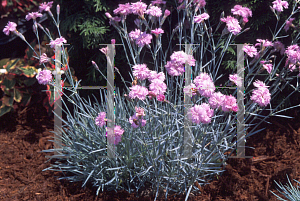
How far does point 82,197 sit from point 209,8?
2.13m

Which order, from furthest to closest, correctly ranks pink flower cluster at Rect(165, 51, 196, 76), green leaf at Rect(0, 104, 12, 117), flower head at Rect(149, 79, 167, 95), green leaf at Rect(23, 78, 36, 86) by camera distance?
green leaf at Rect(23, 78, 36, 86)
green leaf at Rect(0, 104, 12, 117)
pink flower cluster at Rect(165, 51, 196, 76)
flower head at Rect(149, 79, 167, 95)

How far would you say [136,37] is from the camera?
76.5 inches

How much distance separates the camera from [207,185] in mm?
2178


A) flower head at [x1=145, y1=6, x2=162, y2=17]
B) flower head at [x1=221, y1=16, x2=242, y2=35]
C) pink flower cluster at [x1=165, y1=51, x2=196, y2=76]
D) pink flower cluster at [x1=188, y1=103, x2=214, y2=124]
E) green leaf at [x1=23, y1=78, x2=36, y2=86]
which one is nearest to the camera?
pink flower cluster at [x1=188, y1=103, x2=214, y2=124]

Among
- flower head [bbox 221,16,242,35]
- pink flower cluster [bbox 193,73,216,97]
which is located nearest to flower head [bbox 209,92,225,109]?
pink flower cluster [bbox 193,73,216,97]

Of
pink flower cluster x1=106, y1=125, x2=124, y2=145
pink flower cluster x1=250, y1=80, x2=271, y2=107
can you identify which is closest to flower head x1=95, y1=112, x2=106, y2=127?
pink flower cluster x1=106, y1=125, x2=124, y2=145

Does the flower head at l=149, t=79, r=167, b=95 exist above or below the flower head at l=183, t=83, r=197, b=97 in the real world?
above

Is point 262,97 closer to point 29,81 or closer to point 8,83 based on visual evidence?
point 29,81

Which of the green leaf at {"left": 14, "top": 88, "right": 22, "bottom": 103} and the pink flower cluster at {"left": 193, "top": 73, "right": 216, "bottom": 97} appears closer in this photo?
the pink flower cluster at {"left": 193, "top": 73, "right": 216, "bottom": 97}

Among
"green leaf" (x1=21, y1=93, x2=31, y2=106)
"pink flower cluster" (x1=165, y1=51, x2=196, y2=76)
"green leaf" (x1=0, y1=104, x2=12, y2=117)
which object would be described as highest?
"pink flower cluster" (x1=165, y1=51, x2=196, y2=76)

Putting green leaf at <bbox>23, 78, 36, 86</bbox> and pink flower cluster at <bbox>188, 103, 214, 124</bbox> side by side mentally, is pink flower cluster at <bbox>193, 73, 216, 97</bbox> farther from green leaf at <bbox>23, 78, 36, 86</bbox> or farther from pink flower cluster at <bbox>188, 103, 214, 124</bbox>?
Result: green leaf at <bbox>23, 78, 36, 86</bbox>

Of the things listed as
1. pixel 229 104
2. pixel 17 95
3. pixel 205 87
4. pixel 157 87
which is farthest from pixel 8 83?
pixel 229 104

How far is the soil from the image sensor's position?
2129 mm

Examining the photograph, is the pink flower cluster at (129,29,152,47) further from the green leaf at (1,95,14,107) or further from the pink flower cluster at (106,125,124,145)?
the green leaf at (1,95,14,107)
